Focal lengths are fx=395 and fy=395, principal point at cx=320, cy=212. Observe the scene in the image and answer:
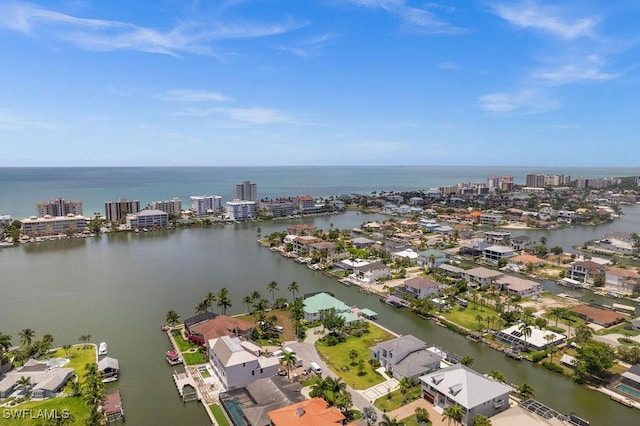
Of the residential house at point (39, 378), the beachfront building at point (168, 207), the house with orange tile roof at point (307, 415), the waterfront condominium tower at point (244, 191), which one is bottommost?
the residential house at point (39, 378)

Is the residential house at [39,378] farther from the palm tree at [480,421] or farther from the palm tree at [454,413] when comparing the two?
the palm tree at [480,421]

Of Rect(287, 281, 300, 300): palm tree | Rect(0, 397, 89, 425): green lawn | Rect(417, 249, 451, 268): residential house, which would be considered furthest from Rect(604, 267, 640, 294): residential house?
Rect(0, 397, 89, 425): green lawn

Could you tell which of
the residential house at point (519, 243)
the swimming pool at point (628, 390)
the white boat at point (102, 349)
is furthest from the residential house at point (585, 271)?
the white boat at point (102, 349)

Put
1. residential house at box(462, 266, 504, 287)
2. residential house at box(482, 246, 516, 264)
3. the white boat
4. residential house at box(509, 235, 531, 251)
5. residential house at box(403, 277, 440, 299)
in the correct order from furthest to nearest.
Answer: residential house at box(509, 235, 531, 251) < residential house at box(482, 246, 516, 264) < residential house at box(462, 266, 504, 287) < residential house at box(403, 277, 440, 299) < the white boat

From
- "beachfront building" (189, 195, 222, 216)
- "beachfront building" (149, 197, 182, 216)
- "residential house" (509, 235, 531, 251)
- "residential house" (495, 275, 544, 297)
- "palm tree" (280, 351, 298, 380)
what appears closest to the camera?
"palm tree" (280, 351, 298, 380)

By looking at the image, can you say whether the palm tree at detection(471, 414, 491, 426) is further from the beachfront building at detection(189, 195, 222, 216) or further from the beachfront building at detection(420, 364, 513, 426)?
the beachfront building at detection(189, 195, 222, 216)

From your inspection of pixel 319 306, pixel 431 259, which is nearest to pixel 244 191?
pixel 431 259

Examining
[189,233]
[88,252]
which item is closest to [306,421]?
[88,252]
